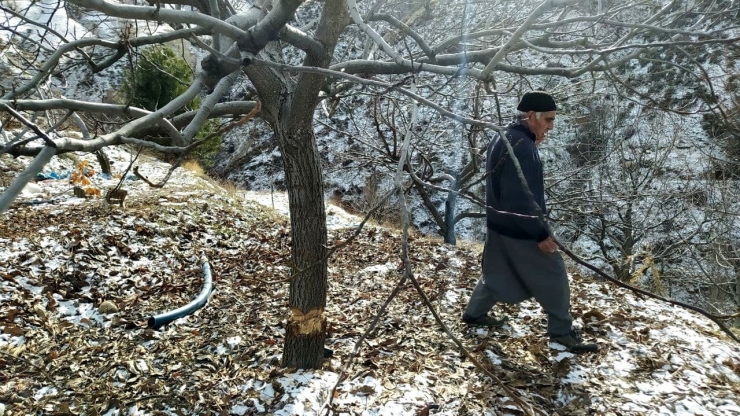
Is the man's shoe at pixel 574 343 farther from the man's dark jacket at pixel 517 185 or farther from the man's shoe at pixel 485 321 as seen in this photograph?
the man's dark jacket at pixel 517 185

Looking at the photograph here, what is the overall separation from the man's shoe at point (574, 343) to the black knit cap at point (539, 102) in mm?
1654

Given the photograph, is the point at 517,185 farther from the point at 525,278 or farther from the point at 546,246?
the point at 525,278

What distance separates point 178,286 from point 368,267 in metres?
2.14

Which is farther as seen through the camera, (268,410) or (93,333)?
(93,333)

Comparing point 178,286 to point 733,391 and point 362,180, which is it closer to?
point 733,391

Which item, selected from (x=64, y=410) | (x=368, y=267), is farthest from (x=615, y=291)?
(x=64, y=410)

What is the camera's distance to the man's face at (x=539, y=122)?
298 centimetres

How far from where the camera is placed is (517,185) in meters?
2.90

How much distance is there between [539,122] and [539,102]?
5.4 inches

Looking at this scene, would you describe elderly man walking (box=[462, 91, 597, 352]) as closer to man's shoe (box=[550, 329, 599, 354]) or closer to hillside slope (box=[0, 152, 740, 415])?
man's shoe (box=[550, 329, 599, 354])

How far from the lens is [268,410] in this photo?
8.52ft

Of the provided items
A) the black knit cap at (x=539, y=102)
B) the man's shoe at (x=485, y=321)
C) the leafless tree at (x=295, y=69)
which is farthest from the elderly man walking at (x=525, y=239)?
the leafless tree at (x=295, y=69)

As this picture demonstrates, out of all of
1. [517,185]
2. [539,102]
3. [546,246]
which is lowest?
[546,246]

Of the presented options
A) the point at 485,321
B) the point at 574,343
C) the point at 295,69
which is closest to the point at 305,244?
the point at 295,69
